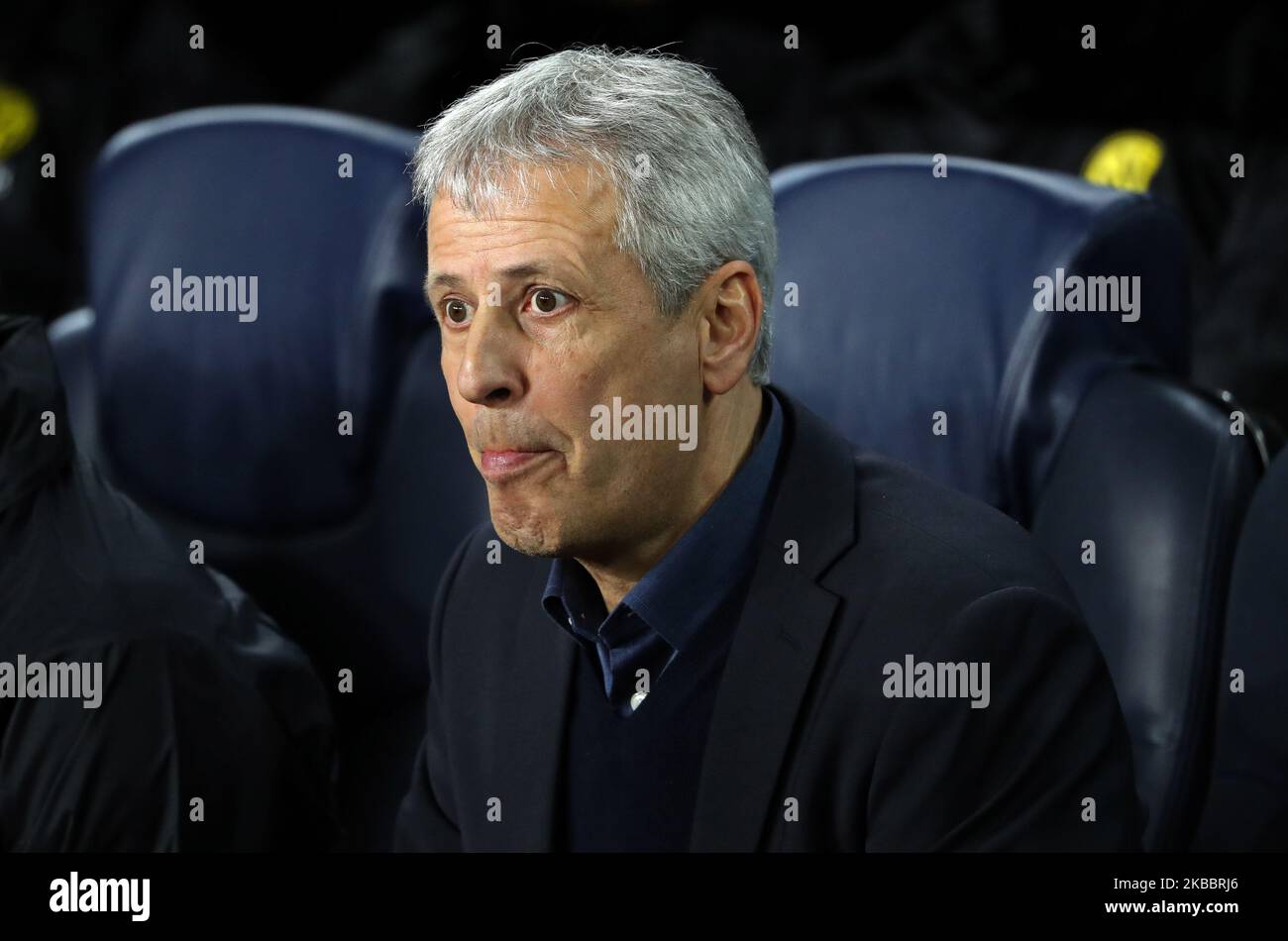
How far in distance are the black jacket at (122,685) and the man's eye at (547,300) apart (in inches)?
16.2

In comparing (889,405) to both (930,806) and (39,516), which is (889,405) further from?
(39,516)

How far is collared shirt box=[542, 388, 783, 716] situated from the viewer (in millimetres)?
1022

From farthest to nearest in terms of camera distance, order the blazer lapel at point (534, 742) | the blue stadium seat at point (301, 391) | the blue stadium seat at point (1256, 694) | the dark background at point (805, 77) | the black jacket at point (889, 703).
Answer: the dark background at point (805, 77) → the blue stadium seat at point (301, 391) → the blue stadium seat at point (1256, 694) → the blazer lapel at point (534, 742) → the black jacket at point (889, 703)

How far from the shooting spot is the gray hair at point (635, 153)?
0.95m

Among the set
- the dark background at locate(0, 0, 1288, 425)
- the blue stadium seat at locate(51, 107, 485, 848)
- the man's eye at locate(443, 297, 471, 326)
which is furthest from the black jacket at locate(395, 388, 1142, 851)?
the dark background at locate(0, 0, 1288, 425)

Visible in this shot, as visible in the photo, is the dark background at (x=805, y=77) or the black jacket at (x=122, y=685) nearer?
the black jacket at (x=122, y=685)

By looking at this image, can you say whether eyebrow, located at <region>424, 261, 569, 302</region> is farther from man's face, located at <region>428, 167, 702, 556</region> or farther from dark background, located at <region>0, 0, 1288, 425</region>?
dark background, located at <region>0, 0, 1288, 425</region>

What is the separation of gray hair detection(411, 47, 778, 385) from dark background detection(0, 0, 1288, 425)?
1.66m

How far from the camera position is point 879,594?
984mm

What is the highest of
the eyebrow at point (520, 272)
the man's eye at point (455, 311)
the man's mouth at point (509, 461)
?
the eyebrow at point (520, 272)

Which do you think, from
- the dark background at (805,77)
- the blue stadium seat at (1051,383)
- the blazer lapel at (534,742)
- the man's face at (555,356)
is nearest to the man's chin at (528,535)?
the man's face at (555,356)

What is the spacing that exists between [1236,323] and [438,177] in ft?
5.77

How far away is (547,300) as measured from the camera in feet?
3.20

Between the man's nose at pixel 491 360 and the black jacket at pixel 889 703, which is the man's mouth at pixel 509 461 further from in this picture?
the black jacket at pixel 889 703
